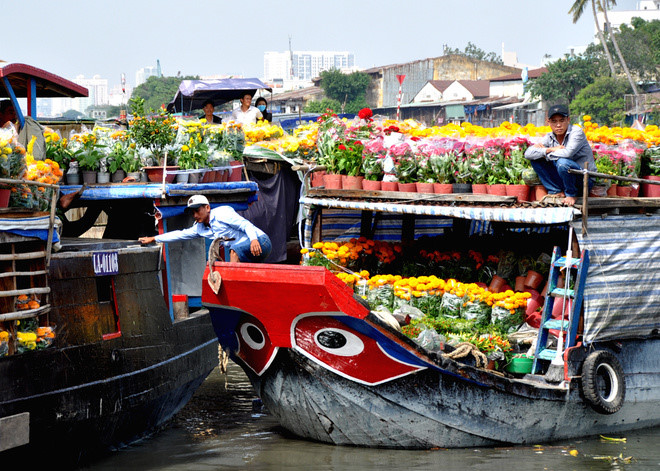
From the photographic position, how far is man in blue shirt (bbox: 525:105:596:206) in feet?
24.0

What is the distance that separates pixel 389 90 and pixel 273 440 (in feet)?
181

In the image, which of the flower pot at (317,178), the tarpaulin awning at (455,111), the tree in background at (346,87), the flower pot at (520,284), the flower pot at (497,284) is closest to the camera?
the flower pot at (520,284)

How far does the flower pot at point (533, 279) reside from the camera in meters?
8.46

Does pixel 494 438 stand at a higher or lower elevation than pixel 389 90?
lower

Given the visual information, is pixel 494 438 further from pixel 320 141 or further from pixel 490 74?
pixel 490 74

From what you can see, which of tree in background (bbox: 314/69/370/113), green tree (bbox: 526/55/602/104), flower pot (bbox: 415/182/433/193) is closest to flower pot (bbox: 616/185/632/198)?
flower pot (bbox: 415/182/433/193)

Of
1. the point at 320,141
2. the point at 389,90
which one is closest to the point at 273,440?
the point at 320,141

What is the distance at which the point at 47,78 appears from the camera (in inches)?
372

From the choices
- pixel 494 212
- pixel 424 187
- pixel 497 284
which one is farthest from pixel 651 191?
pixel 424 187

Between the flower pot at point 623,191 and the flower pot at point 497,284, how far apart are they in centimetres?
139

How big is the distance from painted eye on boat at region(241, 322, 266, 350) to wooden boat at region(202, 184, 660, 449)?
0.04ft

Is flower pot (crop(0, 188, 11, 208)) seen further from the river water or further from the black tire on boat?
the black tire on boat

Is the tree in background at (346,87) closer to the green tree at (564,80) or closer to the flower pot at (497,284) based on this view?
the green tree at (564,80)

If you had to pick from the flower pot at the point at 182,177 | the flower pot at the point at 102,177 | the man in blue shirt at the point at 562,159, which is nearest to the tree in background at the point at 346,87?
the flower pot at the point at 182,177
